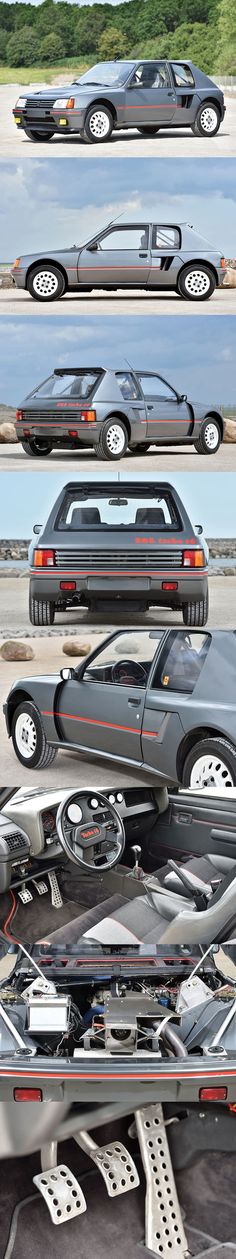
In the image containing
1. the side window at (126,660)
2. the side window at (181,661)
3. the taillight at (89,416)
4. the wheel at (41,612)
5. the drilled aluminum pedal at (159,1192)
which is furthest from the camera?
the side window at (126,660)

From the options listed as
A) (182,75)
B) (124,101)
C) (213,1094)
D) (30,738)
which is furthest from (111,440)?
(213,1094)

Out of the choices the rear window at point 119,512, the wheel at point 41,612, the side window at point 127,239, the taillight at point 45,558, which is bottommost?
the wheel at point 41,612

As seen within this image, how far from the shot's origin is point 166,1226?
4.74 meters

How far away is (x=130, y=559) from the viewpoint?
6059 millimetres

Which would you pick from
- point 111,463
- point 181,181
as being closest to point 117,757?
point 111,463

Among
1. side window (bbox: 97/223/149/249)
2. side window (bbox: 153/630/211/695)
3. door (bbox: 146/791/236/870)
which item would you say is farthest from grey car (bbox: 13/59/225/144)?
door (bbox: 146/791/236/870)

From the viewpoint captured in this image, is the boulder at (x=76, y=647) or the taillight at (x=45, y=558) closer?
the taillight at (x=45, y=558)

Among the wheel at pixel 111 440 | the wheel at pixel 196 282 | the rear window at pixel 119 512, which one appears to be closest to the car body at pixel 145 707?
the rear window at pixel 119 512

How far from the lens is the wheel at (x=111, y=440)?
574 cm

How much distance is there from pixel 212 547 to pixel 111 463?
836mm

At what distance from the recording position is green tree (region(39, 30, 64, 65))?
548cm

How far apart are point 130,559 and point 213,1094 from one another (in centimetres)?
243

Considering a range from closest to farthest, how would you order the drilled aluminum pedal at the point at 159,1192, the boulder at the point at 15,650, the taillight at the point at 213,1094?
1. the taillight at the point at 213,1094
2. the drilled aluminum pedal at the point at 159,1192
3. the boulder at the point at 15,650

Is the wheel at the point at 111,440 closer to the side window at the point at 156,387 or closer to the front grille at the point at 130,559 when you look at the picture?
the side window at the point at 156,387
